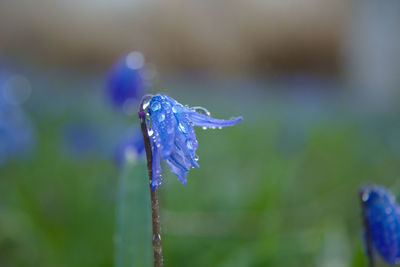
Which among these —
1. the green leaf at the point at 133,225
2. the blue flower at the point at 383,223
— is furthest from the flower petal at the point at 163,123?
the blue flower at the point at 383,223

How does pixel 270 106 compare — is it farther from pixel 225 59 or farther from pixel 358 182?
pixel 225 59

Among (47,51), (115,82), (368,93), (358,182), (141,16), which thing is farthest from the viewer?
(141,16)

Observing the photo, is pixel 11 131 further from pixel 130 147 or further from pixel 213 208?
pixel 130 147

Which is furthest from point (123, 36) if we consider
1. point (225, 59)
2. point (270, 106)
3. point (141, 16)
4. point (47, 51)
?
point (270, 106)

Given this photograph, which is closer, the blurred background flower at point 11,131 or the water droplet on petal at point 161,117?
the water droplet on petal at point 161,117

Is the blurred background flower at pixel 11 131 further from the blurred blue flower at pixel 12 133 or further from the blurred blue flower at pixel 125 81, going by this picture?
the blurred blue flower at pixel 125 81

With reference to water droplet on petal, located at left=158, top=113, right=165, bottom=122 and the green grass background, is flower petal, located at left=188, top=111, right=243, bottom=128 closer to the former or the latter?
water droplet on petal, located at left=158, top=113, right=165, bottom=122
